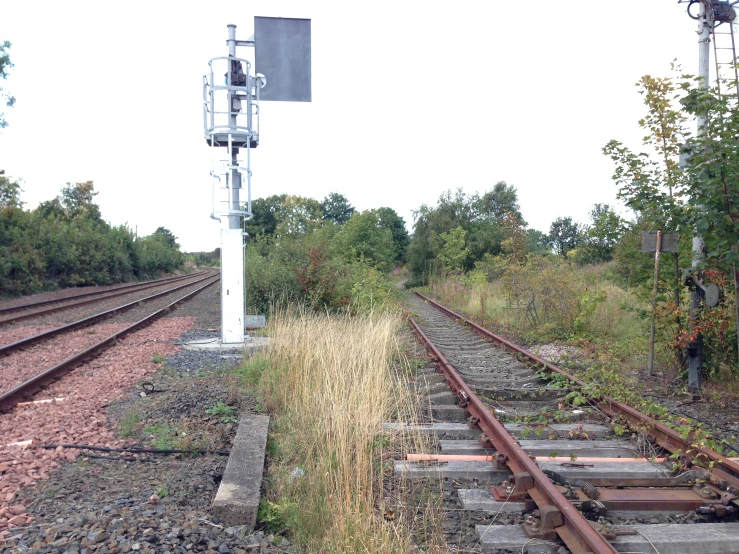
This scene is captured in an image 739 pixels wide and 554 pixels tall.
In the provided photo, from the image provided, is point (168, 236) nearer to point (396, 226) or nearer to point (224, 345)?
point (396, 226)

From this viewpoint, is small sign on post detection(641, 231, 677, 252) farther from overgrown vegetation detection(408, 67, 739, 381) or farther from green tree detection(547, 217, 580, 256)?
green tree detection(547, 217, 580, 256)

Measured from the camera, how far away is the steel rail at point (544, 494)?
3.66 meters

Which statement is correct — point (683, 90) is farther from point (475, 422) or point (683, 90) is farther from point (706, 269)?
point (475, 422)

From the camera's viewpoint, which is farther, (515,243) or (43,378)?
(515,243)

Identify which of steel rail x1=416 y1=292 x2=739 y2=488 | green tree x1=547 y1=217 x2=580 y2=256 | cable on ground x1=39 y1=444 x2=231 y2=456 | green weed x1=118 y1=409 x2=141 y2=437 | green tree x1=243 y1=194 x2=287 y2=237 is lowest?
cable on ground x1=39 y1=444 x2=231 y2=456

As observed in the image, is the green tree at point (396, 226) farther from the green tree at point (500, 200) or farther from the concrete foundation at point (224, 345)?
the concrete foundation at point (224, 345)

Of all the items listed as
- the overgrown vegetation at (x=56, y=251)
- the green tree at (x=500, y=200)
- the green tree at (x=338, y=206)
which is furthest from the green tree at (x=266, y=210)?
the green tree at (x=500, y=200)

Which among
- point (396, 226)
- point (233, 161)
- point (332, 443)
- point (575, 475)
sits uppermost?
point (396, 226)

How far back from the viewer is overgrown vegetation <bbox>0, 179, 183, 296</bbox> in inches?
1222

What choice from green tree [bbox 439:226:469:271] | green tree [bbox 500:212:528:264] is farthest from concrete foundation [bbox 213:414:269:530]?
green tree [bbox 439:226:469:271]

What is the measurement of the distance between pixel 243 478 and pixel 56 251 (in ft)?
118

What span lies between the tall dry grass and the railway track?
41 cm

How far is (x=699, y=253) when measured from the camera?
812 centimetres

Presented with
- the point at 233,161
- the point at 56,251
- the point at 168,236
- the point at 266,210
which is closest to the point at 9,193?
the point at 56,251
